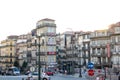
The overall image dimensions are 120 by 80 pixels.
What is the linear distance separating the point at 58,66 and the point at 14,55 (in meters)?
34.2

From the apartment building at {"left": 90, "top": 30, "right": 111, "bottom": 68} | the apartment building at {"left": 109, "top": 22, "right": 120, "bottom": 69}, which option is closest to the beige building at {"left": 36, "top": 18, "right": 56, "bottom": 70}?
the apartment building at {"left": 90, "top": 30, "right": 111, "bottom": 68}

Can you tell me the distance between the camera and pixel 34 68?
408 ft

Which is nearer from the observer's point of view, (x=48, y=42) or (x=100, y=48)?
(x=100, y=48)

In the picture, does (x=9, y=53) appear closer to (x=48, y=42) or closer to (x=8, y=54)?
(x=8, y=54)

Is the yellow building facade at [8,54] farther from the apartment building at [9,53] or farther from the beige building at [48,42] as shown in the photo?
the beige building at [48,42]

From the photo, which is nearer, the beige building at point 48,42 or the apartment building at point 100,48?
the apartment building at point 100,48

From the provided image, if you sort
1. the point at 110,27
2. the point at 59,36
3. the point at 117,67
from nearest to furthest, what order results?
the point at 117,67 → the point at 110,27 → the point at 59,36

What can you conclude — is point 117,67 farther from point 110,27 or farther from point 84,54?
point 84,54

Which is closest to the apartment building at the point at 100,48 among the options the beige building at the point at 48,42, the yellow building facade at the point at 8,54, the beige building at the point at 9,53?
the beige building at the point at 48,42

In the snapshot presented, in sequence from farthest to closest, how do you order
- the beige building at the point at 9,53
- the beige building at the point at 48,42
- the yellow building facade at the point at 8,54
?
the yellow building facade at the point at 8,54 → the beige building at the point at 9,53 → the beige building at the point at 48,42

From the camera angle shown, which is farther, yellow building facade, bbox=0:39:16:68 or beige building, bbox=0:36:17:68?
yellow building facade, bbox=0:39:16:68

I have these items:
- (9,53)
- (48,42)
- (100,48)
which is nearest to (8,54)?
(9,53)

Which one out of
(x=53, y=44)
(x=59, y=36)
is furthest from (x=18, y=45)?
(x=53, y=44)

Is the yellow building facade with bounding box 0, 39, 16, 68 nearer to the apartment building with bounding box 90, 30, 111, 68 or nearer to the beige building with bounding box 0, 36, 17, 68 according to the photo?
the beige building with bounding box 0, 36, 17, 68
